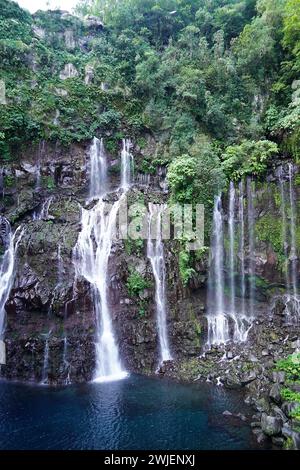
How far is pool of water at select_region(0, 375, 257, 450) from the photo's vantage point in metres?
9.66

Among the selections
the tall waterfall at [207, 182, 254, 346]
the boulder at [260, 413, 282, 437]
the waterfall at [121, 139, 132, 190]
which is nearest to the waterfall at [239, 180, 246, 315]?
the tall waterfall at [207, 182, 254, 346]

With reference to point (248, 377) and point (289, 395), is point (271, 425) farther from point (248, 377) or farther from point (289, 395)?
point (248, 377)

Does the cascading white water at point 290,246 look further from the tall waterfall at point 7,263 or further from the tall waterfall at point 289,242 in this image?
the tall waterfall at point 7,263

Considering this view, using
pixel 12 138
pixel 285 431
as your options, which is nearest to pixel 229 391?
pixel 285 431

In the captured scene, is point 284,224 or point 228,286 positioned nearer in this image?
point 228,286

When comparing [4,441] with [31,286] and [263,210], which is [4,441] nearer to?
[31,286]

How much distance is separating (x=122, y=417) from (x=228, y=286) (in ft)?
29.5

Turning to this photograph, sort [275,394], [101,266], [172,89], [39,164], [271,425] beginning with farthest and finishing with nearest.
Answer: [172,89] < [39,164] < [101,266] < [275,394] < [271,425]

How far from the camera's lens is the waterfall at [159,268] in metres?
15.8

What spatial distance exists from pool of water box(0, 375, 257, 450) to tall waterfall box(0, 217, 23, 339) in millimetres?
3309

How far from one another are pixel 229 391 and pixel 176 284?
5.31 metres

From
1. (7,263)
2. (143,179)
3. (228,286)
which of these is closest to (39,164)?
(143,179)

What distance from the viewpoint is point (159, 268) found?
16891 millimetres
